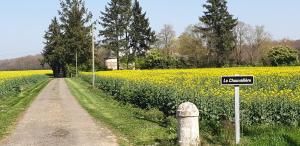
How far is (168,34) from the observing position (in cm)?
12312

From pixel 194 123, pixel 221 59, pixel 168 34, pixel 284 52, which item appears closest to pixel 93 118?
pixel 194 123

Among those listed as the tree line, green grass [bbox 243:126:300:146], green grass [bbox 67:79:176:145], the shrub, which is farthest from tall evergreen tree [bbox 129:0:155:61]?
green grass [bbox 243:126:300:146]

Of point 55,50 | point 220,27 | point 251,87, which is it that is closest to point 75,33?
point 55,50

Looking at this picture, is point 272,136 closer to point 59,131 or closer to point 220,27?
point 59,131

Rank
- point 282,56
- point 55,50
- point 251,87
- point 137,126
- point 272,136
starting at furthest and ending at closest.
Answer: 1. point 55,50
2. point 282,56
3. point 251,87
4. point 137,126
5. point 272,136

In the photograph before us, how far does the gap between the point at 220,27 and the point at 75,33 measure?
86.4 ft

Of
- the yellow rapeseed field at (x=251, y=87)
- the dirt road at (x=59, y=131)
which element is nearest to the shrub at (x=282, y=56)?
the yellow rapeseed field at (x=251, y=87)

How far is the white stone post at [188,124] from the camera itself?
10.3 m

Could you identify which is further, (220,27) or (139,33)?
(139,33)

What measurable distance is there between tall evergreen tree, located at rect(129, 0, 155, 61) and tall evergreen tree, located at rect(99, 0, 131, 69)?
2.54 meters

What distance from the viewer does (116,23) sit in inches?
3602

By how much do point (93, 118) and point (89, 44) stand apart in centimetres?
7430

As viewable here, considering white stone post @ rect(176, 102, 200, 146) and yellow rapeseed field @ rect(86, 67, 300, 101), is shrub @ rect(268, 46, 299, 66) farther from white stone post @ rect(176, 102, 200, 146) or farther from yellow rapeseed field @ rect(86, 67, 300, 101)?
white stone post @ rect(176, 102, 200, 146)

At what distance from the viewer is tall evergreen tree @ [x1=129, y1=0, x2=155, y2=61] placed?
9400 cm
